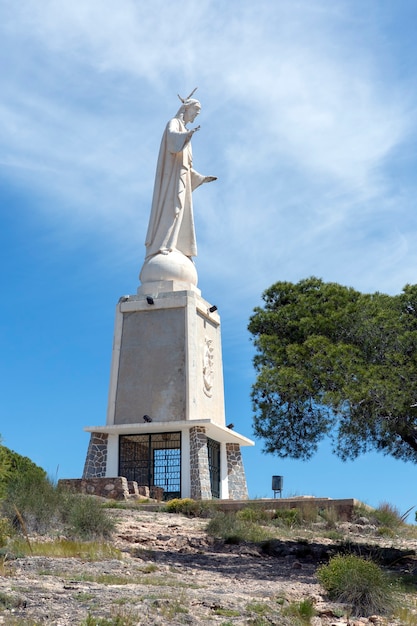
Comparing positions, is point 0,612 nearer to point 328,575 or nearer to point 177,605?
point 177,605

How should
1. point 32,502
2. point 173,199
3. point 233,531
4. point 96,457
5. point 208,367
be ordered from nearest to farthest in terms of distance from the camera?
point 32,502, point 233,531, point 96,457, point 208,367, point 173,199

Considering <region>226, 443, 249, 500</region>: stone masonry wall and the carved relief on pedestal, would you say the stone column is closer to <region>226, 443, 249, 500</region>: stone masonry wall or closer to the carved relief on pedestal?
the carved relief on pedestal

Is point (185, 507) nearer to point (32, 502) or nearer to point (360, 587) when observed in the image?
point (32, 502)

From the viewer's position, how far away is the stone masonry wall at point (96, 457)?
29641 mm

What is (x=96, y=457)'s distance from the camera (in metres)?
30.0

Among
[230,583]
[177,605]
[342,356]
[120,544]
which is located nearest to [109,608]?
[177,605]

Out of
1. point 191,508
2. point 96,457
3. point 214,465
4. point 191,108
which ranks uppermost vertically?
point 191,108

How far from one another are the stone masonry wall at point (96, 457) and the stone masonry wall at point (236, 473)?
15.4ft

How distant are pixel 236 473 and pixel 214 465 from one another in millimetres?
1593

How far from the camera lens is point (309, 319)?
20641 mm

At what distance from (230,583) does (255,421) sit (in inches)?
304

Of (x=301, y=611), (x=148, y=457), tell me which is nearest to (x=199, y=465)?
(x=148, y=457)

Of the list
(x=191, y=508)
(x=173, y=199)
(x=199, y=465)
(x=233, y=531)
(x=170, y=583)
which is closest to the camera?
(x=170, y=583)

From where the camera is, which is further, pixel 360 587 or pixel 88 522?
pixel 88 522
